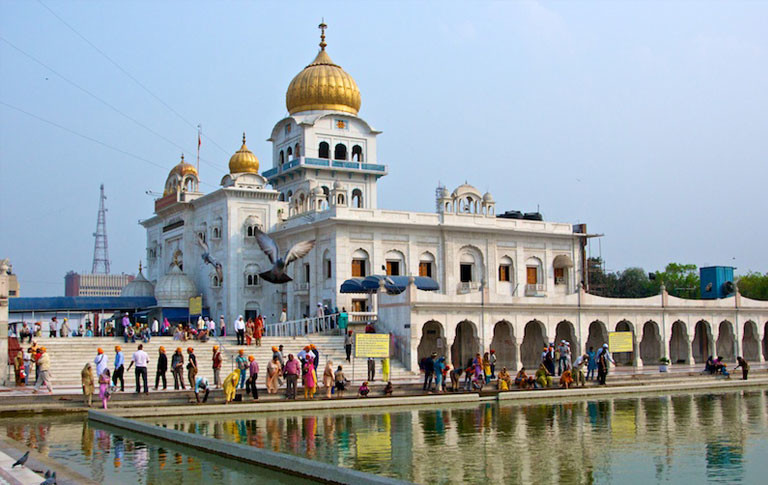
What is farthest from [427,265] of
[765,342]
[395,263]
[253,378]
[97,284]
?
[97,284]

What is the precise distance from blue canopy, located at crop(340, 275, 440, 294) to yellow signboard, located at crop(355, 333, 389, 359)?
30.3 feet

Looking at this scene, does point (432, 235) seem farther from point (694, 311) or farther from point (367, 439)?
point (367, 439)

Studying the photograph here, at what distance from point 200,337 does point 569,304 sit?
15.7m

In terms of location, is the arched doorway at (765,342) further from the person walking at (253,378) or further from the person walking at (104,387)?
the person walking at (104,387)

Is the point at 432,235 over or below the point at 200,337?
over

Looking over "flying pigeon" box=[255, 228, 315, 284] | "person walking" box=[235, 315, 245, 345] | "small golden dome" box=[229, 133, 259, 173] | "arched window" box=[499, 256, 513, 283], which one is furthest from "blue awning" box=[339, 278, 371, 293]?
"small golden dome" box=[229, 133, 259, 173]

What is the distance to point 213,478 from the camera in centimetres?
1270

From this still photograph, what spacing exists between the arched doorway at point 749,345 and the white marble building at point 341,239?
1604 millimetres

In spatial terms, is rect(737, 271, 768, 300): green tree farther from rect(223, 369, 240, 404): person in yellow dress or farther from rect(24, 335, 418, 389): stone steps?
rect(223, 369, 240, 404): person in yellow dress

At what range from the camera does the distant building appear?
538 feet

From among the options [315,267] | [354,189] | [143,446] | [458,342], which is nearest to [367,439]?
[143,446]

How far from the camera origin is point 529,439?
16.7 metres

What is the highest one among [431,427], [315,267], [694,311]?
[315,267]

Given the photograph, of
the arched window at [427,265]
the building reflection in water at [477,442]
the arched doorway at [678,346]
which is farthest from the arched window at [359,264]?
the building reflection in water at [477,442]
